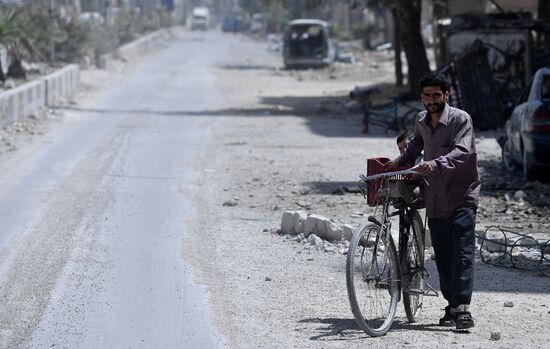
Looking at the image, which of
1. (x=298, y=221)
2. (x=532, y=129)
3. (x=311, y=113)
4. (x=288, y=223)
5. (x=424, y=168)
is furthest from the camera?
(x=311, y=113)

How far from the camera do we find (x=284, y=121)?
26.7 m

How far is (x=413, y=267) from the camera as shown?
7891mm

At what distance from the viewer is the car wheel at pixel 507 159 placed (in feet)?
57.0

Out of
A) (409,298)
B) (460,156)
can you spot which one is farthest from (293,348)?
(460,156)

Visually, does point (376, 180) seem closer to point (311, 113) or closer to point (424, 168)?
point (424, 168)

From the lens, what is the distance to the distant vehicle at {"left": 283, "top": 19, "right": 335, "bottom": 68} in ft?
173

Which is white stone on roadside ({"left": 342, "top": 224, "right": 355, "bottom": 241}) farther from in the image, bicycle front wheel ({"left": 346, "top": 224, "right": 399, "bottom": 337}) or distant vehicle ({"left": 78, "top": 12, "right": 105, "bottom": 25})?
distant vehicle ({"left": 78, "top": 12, "right": 105, "bottom": 25})

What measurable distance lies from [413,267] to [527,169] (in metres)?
8.22

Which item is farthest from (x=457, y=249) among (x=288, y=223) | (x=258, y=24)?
(x=258, y=24)

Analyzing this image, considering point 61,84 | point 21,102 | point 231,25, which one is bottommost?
point 231,25

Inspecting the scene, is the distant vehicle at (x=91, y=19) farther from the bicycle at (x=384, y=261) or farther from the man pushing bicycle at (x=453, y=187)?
the man pushing bicycle at (x=453, y=187)

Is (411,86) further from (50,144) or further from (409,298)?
(409,298)

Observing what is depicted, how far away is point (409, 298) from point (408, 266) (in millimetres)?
211

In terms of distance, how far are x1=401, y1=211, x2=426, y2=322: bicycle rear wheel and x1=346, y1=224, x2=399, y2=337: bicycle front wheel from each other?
0.45ft
